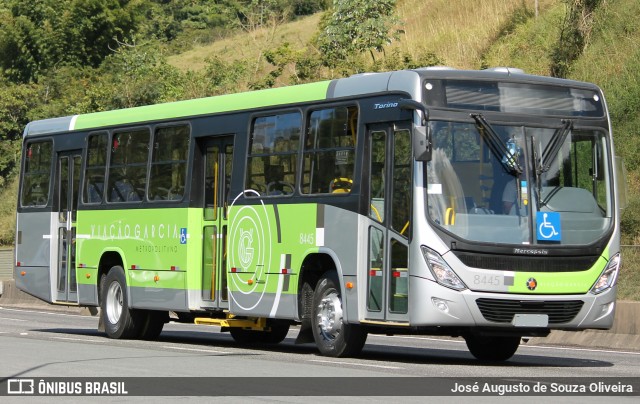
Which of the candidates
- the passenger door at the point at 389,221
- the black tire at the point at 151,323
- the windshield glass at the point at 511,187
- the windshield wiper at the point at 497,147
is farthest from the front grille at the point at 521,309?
the black tire at the point at 151,323

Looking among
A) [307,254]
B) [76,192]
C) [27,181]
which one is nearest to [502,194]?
[307,254]

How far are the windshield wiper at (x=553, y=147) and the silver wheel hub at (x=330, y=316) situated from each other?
3.00m

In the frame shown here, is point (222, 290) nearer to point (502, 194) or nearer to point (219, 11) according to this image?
point (502, 194)

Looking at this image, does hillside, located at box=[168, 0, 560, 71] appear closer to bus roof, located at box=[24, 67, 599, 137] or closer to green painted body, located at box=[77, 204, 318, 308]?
bus roof, located at box=[24, 67, 599, 137]

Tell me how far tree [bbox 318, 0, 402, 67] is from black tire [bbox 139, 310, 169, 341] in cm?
2420

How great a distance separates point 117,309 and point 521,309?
8461 millimetres

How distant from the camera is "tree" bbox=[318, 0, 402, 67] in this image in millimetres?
45525

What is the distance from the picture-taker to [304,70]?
1809 inches

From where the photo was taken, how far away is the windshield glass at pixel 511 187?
1549 centimetres

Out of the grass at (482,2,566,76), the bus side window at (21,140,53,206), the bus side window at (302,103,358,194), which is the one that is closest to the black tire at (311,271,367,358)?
the bus side window at (302,103,358,194)

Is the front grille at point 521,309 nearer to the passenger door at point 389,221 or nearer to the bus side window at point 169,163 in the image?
the passenger door at point 389,221

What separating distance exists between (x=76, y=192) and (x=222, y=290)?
15.7 ft

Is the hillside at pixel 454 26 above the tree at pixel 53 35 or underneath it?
underneath

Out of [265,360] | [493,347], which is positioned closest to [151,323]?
[265,360]
